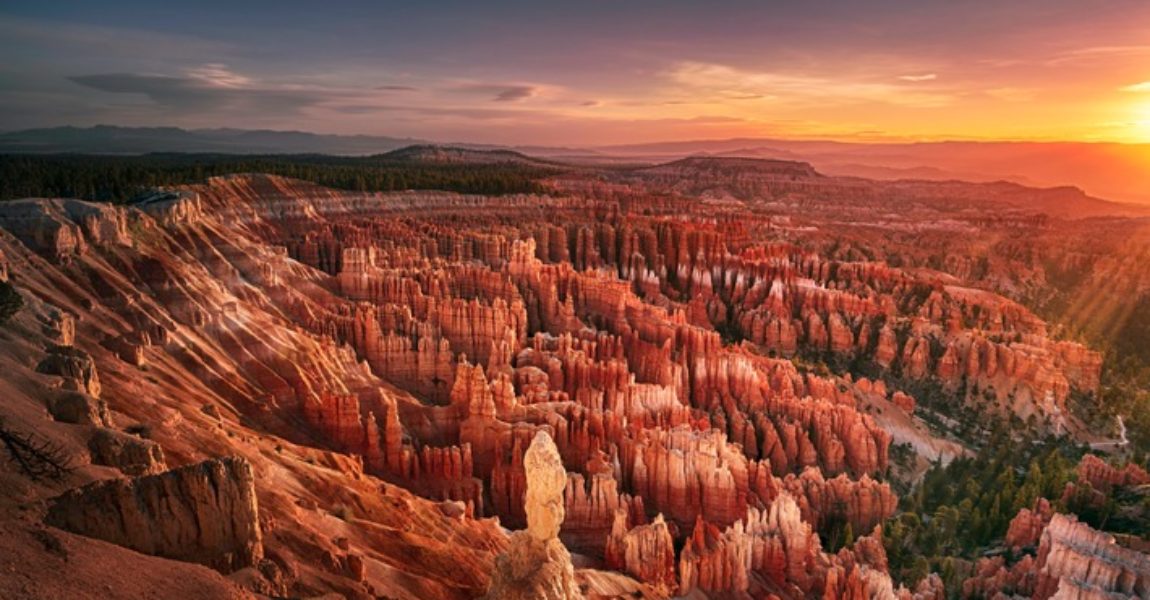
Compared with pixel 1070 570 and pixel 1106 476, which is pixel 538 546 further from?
pixel 1106 476

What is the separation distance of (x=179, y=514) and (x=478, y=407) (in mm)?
18731

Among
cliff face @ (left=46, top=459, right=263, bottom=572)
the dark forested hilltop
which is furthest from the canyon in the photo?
the dark forested hilltop

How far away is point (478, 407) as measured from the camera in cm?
2758

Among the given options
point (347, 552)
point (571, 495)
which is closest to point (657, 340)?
point (571, 495)

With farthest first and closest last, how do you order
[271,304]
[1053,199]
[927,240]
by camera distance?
[1053,199], [927,240], [271,304]

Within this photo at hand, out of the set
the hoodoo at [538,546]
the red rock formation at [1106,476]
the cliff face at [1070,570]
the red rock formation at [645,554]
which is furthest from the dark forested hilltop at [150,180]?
the red rock formation at [1106,476]

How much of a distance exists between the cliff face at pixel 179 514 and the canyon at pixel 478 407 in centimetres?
3

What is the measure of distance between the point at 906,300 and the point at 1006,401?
18.1 m

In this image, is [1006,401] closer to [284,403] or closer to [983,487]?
[983,487]

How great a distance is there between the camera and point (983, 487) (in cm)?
3478

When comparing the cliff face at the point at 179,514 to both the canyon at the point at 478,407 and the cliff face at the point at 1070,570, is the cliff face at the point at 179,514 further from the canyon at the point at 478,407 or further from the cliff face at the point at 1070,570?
the cliff face at the point at 1070,570

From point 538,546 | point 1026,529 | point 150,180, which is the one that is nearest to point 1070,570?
point 1026,529

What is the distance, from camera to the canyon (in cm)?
1035

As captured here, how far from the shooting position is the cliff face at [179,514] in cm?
820
